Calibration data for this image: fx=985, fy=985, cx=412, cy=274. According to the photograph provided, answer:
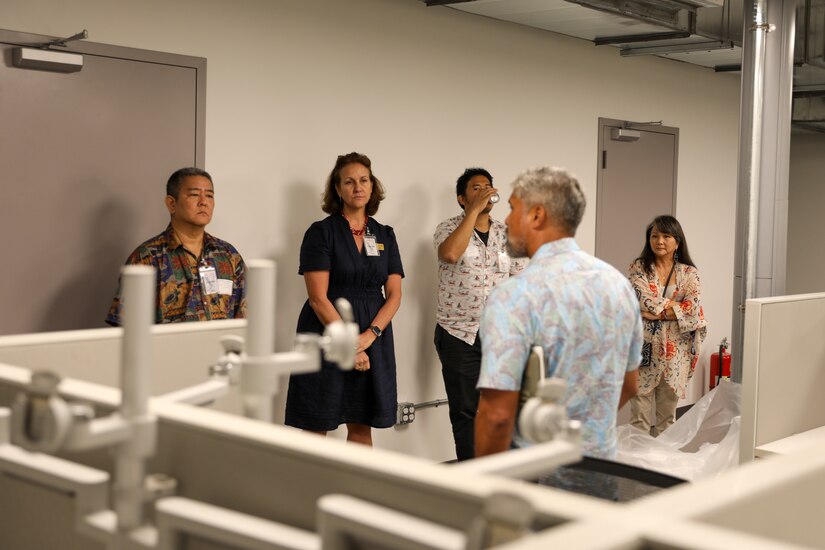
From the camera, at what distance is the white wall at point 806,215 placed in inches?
372

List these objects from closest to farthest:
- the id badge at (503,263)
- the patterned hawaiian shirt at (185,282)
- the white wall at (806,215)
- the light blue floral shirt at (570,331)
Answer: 1. the light blue floral shirt at (570,331)
2. the patterned hawaiian shirt at (185,282)
3. the id badge at (503,263)
4. the white wall at (806,215)

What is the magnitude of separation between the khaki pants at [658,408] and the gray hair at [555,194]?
3.01m

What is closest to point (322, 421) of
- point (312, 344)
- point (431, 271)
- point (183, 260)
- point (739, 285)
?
point (183, 260)

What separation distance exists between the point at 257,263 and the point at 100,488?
0.37 metres

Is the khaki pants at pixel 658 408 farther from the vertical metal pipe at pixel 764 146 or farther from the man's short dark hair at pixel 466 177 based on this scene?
the man's short dark hair at pixel 466 177

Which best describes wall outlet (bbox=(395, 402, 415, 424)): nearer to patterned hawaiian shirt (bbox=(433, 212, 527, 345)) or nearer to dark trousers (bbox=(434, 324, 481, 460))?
dark trousers (bbox=(434, 324, 481, 460))

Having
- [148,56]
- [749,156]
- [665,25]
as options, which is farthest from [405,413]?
[665,25]

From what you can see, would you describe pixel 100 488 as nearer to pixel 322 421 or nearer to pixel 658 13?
pixel 322 421

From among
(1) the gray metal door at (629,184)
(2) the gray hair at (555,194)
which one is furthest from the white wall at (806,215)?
(2) the gray hair at (555,194)

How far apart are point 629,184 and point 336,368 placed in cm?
305

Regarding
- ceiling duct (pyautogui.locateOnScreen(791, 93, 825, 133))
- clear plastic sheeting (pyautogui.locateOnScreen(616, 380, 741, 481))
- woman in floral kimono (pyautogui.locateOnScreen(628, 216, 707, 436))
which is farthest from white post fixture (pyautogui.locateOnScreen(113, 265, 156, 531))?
ceiling duct (pyautogui.locateOnScreen(791, 93, 825, 133))

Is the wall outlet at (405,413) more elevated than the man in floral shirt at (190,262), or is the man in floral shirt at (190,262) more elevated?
the man in floral shirt at (190,262)

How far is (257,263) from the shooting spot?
1.17 metres

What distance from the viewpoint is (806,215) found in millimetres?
9531
